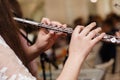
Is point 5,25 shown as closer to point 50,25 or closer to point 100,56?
point 50,25

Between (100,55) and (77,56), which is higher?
(77,56)

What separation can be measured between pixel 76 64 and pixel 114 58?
0.93 metres

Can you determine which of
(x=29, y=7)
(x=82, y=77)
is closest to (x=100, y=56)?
(x=82, y=77)

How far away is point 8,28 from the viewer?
96cm

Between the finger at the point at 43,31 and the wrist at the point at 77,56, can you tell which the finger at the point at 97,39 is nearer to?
the wrist at the point at 77,56

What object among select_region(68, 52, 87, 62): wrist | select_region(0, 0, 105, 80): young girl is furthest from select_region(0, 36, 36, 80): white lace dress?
select_region(68, 52, 87, 62): wrist

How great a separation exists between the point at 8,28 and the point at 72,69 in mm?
257

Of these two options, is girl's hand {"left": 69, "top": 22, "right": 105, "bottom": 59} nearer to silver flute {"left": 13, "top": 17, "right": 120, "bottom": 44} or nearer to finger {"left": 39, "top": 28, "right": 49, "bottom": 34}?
silver flute {"left": 13, "top": 17, "right": 120, "bottom": 44}

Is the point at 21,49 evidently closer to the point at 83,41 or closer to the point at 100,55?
the point at 83,41

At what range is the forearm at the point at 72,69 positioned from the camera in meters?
0.80

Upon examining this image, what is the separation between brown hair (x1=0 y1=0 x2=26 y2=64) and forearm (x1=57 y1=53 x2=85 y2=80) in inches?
8.0

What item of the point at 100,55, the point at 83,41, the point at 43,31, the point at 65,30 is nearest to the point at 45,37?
the point at 43,31

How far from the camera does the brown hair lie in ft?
3.06

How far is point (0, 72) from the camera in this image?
2.50 ft
